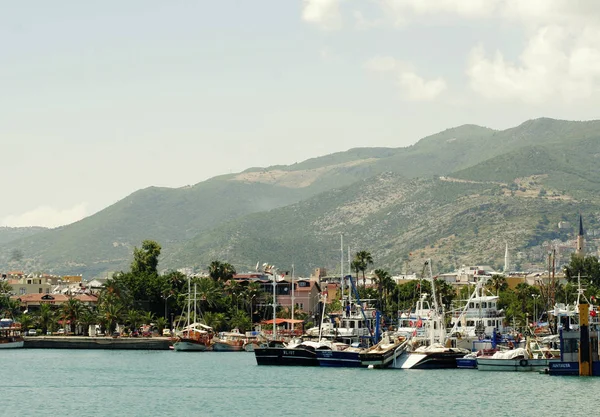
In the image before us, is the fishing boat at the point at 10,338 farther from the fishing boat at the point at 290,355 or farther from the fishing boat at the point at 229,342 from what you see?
the fishing boat at the point at 290,355

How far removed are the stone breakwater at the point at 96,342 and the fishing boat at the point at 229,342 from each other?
7852 mm

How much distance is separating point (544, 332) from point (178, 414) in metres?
84.0

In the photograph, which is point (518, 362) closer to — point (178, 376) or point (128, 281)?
point (178, 376)

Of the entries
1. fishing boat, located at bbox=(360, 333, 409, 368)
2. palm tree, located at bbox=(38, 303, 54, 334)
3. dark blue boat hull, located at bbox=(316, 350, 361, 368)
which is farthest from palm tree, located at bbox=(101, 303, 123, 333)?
fishing boat, located at bbox=(360, 333, 409, 368)

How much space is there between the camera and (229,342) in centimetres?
A: 16488

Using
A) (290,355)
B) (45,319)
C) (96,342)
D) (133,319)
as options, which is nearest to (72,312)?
(45,319)

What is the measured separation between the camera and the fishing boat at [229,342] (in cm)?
16362

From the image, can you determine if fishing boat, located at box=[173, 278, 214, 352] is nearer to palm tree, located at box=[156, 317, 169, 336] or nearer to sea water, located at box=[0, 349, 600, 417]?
palm tree, located at box=[156, 317, 169, 336]

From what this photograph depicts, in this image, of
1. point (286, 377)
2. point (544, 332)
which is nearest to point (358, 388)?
point (286, 377)

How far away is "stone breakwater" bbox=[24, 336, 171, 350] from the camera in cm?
16875

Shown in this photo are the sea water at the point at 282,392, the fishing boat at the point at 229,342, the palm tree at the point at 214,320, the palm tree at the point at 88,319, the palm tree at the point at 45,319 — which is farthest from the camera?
the palm tree at the point at 45,319

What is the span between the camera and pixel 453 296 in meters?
198

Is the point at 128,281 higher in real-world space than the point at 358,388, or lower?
higher

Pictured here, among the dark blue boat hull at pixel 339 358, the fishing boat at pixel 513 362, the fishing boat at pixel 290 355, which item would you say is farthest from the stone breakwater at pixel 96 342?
the fishing boat at pixel 513 362
